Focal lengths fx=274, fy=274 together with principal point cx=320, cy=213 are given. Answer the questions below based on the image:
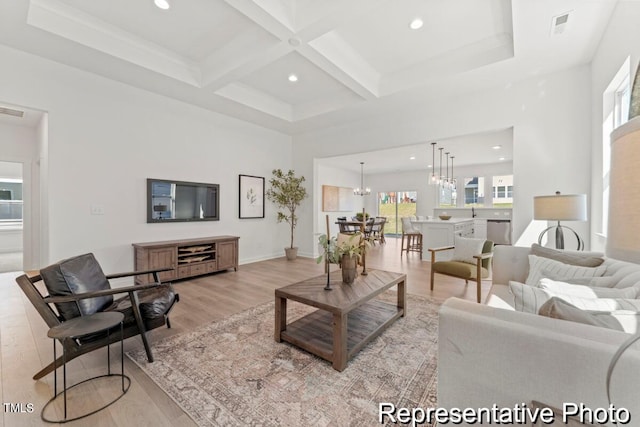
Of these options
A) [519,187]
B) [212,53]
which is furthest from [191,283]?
[519,187]

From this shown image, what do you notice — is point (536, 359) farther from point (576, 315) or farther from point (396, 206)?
point (396, 206)

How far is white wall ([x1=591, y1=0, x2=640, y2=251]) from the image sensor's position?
2.36 m

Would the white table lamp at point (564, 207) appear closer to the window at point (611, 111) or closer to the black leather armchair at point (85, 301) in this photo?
the window at point (611, 111)

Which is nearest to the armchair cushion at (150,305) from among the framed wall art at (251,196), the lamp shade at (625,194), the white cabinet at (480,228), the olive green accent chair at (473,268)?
the lamp shade at (625,194)

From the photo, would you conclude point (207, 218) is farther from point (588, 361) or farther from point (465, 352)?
point (588, 361)

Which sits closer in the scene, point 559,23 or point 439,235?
point 559,23

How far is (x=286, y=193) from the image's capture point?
651 centimetres

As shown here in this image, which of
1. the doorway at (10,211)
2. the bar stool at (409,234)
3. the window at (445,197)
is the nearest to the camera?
the doorway at (10,211)

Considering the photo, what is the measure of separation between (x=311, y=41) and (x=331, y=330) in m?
3.20

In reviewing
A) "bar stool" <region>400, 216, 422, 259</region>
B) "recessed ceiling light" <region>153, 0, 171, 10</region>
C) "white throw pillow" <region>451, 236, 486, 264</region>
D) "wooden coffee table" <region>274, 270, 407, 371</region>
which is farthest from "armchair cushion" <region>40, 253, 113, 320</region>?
"bar stool" <region>400, 216, 422, 259</region>

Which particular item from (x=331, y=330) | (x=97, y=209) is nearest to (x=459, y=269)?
(x=331, y=330)

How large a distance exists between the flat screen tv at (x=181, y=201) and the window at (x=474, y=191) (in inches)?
348

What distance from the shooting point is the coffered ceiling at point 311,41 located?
9.34ft

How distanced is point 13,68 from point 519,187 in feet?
22.6
